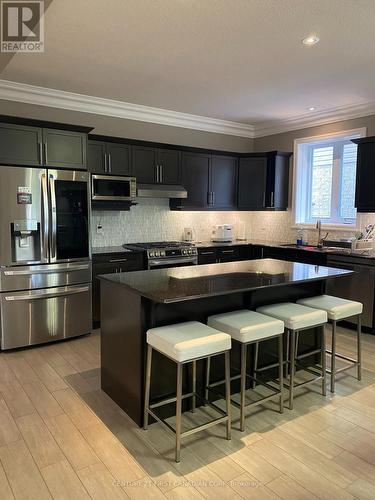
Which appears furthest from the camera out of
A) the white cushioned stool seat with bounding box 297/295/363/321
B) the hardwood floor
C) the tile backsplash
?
the tile backsplash

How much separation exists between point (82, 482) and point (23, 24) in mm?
3277

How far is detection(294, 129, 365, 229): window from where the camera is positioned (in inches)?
220

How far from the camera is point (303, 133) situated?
6.02 metres

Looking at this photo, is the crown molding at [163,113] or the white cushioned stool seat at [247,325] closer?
the white cushioned stool seat at [247,325]

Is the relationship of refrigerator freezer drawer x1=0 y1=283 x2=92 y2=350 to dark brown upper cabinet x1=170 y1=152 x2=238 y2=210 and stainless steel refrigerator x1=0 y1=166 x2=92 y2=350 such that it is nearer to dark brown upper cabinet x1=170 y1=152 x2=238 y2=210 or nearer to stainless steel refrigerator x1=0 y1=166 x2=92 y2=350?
stainless steel refrigerator x1=0 y1=166 x2=92 y2=350

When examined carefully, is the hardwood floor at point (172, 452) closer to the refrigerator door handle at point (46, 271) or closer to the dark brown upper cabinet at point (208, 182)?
the refrigerator door handle at point (46, 271)

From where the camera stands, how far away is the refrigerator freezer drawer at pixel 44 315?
4008mm

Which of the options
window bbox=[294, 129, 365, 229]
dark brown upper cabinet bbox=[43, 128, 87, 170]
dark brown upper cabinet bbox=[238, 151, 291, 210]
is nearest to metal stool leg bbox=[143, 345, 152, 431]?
dark brown upper cabinet bbox=[43, 128, 87, 170]

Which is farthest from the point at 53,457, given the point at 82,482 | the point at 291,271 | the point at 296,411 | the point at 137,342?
the point at 291,271

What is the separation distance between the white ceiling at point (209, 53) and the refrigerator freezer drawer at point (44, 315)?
7.68ft

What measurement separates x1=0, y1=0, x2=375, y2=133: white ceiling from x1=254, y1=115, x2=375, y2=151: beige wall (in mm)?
292

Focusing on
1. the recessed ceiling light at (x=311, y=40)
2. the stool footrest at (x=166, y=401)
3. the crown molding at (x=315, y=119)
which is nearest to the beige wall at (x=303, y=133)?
the crown molding at (x=315, y=119)

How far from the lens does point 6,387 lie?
325 cm

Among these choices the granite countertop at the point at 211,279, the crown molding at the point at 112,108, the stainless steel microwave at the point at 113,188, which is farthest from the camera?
the stainless steel microwave at the point at 113,188
